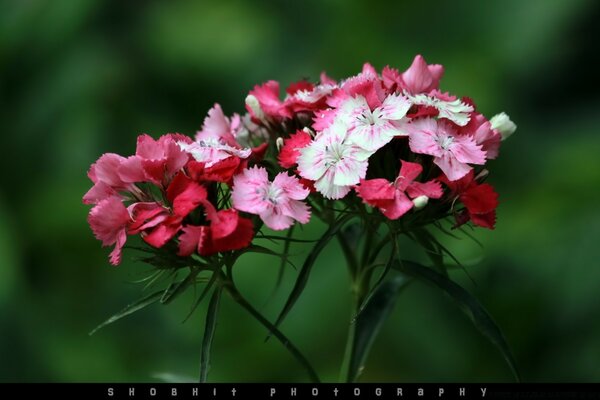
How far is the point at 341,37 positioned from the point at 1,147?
1266 millimetres

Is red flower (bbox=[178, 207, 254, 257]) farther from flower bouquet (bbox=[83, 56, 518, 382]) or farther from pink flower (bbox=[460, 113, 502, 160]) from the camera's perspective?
pink flower (bbox=[460, 113, 502, 160])

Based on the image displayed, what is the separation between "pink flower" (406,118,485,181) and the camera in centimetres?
105

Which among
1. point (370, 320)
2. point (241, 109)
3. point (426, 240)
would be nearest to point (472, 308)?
point (426, 240)

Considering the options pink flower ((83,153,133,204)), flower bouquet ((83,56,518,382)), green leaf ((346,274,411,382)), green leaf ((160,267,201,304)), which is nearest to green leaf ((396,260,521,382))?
flower bouquet ((83,56,518,382))

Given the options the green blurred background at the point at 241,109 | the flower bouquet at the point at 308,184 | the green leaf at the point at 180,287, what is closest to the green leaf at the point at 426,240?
the flower bouquet at the point at 308,184

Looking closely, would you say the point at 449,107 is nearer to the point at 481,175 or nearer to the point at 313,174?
the point at 481,175

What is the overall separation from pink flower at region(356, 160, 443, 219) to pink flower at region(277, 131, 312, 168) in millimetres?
102

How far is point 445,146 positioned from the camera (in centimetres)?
107

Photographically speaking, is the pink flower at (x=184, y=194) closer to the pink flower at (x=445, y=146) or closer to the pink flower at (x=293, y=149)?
the pink flower at (x=293, y=149)

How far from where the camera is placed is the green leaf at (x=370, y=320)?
1.30m

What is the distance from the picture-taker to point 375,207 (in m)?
1.11

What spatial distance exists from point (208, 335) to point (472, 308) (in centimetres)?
39
